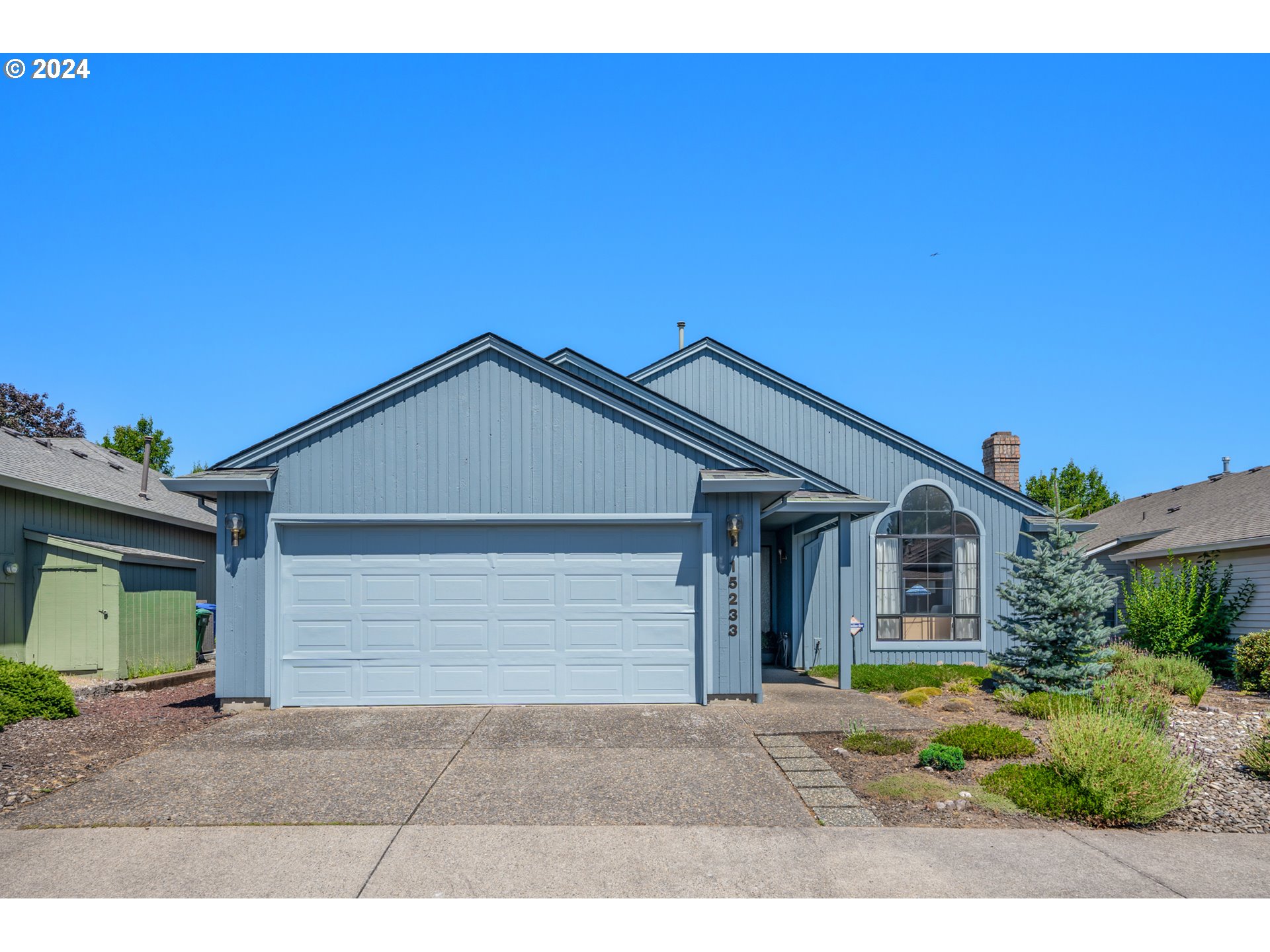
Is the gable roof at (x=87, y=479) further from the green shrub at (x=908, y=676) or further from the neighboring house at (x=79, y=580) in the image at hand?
the green shrub at (x=908, y=676)

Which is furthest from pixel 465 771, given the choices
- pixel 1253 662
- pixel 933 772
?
pixel 1253 662

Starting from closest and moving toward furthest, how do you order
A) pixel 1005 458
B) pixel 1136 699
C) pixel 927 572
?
pixel 1136 699, pixel 927 572, pixel 1005 458

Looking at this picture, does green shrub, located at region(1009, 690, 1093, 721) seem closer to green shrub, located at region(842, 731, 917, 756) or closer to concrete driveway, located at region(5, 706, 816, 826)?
green shrub, located at region(842, 731, 917, 756)

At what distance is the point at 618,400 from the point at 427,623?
3787 millimetres

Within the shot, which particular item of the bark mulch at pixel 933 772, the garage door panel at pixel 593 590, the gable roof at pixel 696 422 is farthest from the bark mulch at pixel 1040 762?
the gable roof at pixel 696 422

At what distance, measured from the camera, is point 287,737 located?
31.0ft

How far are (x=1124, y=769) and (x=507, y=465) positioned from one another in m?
7.56

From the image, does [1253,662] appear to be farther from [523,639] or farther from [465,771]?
[465,771]

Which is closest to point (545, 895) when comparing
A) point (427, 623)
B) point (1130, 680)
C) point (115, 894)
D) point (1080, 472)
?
point (115, 894)

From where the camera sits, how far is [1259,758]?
318 inches

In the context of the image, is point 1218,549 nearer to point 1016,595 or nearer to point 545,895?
point 1016,595

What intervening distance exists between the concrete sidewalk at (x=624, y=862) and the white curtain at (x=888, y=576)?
10098mm

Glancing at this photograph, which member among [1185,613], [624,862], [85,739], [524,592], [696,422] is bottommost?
[85,739]

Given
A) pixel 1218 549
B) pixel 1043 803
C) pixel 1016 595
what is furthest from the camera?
pixel 1218 549
